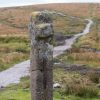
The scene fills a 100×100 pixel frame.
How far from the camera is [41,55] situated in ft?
43.2

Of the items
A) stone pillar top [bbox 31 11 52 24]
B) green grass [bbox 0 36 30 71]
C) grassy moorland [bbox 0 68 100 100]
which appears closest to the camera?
stone pillar top [bbox 31 11 52 24]

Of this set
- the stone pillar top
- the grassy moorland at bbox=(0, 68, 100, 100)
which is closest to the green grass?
the grassy moorland at bbox=(0, 68, 100, 100)

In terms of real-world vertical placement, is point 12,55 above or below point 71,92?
below

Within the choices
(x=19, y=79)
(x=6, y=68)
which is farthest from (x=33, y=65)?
(x=6, y=68)

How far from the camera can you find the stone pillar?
42.8 feet

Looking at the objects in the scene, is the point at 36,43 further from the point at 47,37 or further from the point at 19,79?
the point at 19,79

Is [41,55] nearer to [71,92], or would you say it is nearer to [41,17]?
[41,17]

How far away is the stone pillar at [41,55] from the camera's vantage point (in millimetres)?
13031

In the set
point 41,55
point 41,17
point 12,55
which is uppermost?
point 41,17

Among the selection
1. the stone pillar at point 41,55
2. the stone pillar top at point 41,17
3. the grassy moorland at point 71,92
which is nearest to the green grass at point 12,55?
the grassy moorland at point 71,92

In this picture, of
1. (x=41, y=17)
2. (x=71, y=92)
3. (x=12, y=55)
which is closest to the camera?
(x=41, y=17)

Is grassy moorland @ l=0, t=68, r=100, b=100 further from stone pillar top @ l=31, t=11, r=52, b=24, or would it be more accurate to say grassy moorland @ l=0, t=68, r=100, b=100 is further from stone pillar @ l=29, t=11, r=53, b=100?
stone pillar top @ l=31, t=11, r=52, b=24

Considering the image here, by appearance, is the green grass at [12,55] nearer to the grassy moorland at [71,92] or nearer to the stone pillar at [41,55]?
the grassy moorland at [71,92]

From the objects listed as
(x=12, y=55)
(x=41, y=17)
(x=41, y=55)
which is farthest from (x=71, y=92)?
(x=12, y=55)
